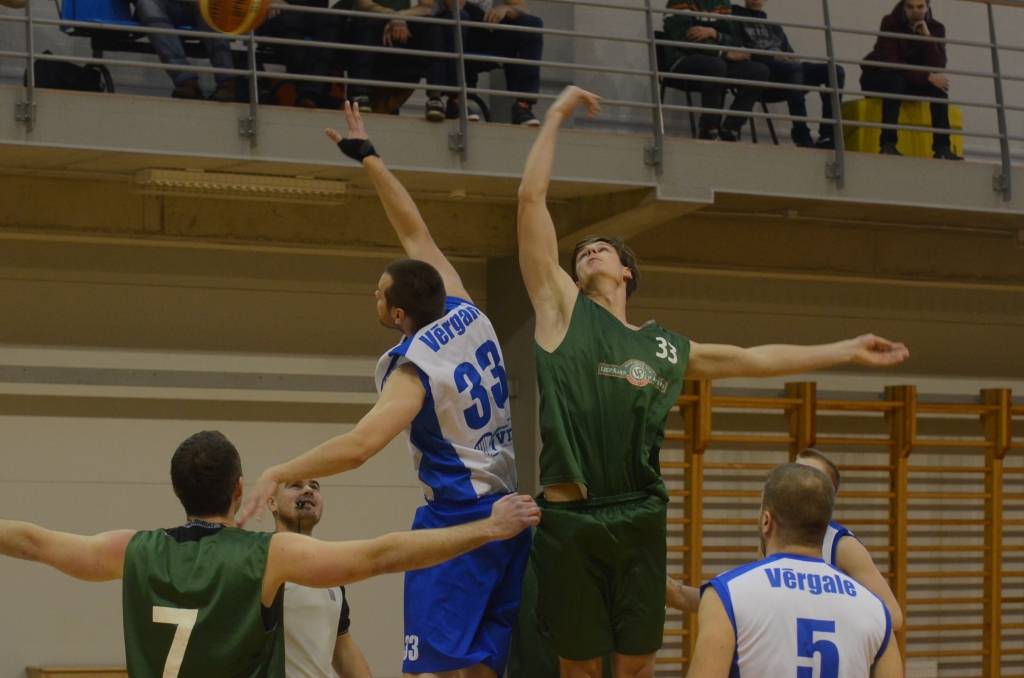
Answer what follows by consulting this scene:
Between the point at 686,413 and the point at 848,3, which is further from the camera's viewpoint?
the point at 848,3

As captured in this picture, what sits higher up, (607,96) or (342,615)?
(607,96)

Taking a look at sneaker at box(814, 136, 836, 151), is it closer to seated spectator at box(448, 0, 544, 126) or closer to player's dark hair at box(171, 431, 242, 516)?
seated spectator at box(448, 0, 544, 126)

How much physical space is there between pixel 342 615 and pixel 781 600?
2285 mm

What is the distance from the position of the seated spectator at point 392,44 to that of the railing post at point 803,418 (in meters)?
3.52

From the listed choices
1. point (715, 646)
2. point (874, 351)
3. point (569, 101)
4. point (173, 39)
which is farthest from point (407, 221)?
point (173, 39)

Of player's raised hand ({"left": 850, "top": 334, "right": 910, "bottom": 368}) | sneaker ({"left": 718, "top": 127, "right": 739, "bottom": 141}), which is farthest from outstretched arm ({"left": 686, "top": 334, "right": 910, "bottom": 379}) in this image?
sneaker ({"left": 718, "top": 127, "right": 739, "bottom": 141})

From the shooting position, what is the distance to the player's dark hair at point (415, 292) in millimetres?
4492

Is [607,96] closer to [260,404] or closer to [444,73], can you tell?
[444,73]

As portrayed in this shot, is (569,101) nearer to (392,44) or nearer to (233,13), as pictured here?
(233,13)

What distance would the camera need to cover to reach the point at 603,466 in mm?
4473

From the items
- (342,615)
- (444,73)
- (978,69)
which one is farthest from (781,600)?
(978,69)

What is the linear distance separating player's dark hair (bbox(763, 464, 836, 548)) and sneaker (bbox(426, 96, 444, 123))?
5187 mm

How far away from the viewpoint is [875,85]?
1018cm

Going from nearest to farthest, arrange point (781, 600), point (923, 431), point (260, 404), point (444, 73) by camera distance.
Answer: point (781, 600), point (444, 73), point (260, 404), point (923, 431)
